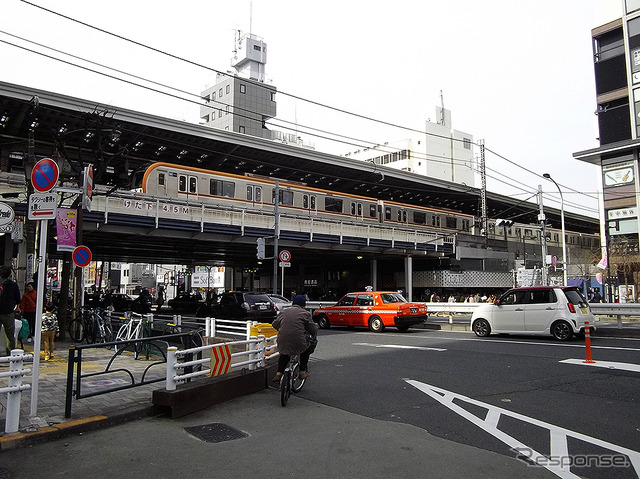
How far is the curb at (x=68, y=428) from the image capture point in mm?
5195

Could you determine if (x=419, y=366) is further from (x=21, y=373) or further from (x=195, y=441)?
(x=21, y=373)

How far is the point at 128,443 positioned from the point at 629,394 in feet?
23.5

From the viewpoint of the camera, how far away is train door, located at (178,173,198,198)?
88.7ft

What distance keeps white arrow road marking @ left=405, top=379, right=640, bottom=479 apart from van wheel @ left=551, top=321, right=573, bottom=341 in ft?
27.1

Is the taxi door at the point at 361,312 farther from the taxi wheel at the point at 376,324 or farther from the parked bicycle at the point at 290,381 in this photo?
the parked bicycle at the point at 290,381

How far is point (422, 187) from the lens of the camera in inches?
2121

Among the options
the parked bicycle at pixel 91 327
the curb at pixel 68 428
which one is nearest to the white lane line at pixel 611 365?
the curb at pixel 68 428

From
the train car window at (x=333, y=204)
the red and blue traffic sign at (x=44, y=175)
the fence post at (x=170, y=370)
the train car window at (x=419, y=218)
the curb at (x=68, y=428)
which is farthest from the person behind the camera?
the train car window at (x=419, y=218)

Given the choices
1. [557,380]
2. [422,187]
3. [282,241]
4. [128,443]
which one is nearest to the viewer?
[128,443]

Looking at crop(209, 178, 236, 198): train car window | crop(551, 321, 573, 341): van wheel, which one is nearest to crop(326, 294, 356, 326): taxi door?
crop(551, 321, 573, 341): van wheel

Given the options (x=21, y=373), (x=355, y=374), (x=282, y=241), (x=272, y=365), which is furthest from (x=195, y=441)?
(x=282, y=241)

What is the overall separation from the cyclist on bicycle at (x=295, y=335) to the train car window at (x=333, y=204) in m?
27.1

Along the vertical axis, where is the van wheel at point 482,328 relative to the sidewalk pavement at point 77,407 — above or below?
above

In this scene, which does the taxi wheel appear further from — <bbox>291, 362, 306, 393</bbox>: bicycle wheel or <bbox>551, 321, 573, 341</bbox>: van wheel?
<bbox>291, 362, 306, 393</bbox>: bicycle wheel
